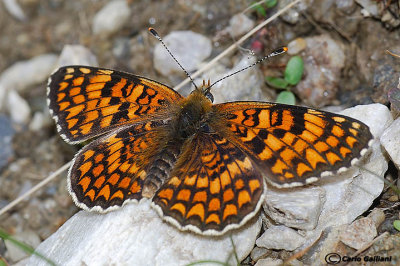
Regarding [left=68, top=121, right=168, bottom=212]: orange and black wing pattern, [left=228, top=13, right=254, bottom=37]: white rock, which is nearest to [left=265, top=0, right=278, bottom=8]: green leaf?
[left=228, top=13, right=254, bottom=37]: white rock

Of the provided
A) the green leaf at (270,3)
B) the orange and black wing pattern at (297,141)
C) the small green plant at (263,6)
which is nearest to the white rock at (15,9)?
the small green plant at (263,6)

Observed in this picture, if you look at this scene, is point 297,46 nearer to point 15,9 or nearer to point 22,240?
point 22,240

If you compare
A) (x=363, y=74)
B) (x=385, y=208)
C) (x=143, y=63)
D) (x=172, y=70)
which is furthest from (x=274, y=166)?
(x=143, y=63)

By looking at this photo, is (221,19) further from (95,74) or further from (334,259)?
(334,259)

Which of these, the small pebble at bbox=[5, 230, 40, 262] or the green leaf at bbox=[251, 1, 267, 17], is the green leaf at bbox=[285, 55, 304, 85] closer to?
the green leaf at bbox=[251, 1, 267, 17]

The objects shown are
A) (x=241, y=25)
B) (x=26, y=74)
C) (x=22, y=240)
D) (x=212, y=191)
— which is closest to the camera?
(x=212, y=191)

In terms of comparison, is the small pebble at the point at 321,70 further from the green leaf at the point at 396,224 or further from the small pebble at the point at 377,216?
the green leaf at the point at 396,224

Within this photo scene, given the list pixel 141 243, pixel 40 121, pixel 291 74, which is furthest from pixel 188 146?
pixel 40 121
